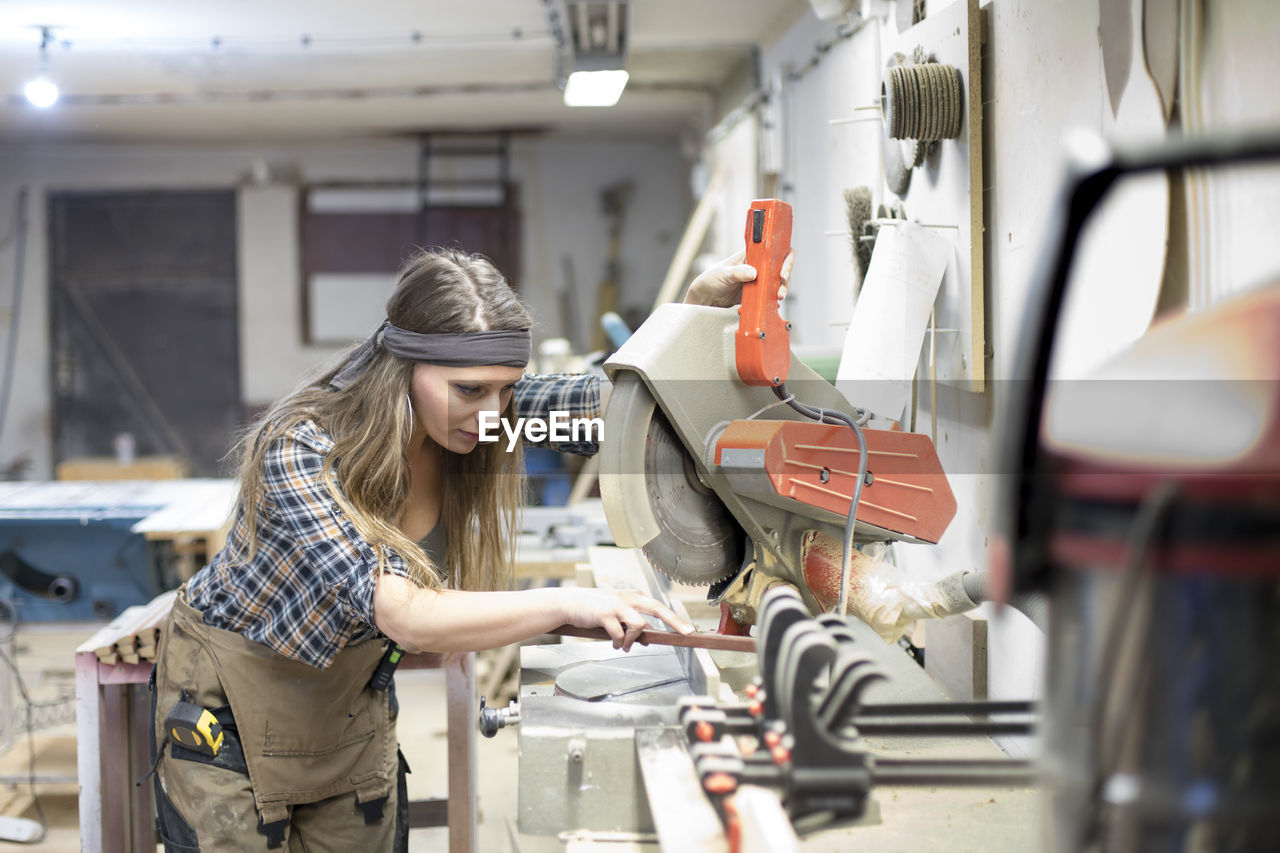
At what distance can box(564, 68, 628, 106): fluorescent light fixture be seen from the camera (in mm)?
3791

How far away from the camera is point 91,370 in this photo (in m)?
7.52

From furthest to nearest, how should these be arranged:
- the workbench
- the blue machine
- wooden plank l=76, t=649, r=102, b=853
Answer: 1. the blue machine
2. wooden plank l=76, t=649, r=102, b=853
3. the workbench

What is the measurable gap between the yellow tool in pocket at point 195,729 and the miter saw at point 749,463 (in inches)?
28.3

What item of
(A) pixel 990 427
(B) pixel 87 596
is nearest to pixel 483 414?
(A) pixel 990 427

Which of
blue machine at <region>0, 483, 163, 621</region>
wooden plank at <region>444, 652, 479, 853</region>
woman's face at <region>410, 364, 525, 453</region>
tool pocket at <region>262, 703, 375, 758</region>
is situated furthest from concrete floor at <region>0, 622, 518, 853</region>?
woman's face at <region>410, 364, 525, 453</region>

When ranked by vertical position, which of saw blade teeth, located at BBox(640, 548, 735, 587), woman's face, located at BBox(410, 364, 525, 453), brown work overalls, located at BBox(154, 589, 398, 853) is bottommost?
brown work overalls, located at BBox(154, 589, 398, 853)

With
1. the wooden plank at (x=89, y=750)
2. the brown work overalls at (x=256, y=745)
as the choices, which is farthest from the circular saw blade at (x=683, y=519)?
the wooden plank at (x=89, y=750)

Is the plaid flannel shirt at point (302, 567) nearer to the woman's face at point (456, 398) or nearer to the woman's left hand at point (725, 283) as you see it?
the woman's face at point (456, 398)

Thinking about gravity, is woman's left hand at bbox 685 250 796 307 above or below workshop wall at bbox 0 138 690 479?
below

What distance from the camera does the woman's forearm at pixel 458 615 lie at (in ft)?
4.35

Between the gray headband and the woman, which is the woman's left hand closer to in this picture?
the woman

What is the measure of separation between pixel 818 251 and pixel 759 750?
2.58m

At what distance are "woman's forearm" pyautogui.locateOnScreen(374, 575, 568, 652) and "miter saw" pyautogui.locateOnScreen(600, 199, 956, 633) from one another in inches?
5.7

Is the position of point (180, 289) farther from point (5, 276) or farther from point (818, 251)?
point (818, 251)
